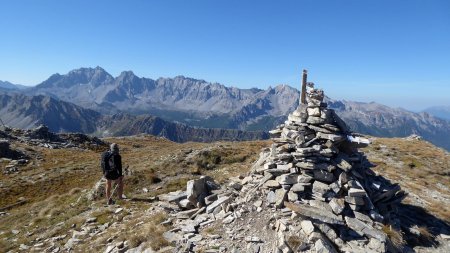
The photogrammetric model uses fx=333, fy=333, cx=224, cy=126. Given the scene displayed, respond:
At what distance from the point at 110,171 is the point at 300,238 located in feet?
45.8

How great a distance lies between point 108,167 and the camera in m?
23.2

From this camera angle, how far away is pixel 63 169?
39.5m

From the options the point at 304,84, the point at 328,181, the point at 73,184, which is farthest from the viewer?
the point at 73,184

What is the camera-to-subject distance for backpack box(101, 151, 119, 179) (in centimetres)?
2311

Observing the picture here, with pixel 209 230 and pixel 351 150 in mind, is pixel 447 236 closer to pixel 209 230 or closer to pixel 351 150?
pixel 351 150

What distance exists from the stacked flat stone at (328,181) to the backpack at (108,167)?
32.8 ft

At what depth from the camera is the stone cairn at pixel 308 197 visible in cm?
1580

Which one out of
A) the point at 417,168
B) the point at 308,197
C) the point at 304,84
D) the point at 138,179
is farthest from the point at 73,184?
the point at 417,168

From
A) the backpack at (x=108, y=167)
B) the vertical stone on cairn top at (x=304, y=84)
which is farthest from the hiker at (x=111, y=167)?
the vertical stone on cairn top at (x=304, y=84)

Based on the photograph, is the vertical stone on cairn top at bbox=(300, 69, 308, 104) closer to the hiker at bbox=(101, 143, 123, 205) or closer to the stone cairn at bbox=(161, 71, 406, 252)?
the stone cairn at bbox=(161, 71, 406, 252)

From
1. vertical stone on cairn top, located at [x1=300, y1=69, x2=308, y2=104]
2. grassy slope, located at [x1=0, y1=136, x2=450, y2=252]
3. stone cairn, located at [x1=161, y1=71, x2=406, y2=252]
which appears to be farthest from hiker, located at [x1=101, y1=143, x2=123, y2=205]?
vertical stone on cairn top, located at [x1=300, y1=69, x2=308, y2=104]

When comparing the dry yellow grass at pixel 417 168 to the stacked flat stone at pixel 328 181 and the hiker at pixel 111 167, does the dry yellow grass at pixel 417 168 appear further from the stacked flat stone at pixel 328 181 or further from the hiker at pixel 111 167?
the hiker at pixel 111 167

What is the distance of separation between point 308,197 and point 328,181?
1541 mm

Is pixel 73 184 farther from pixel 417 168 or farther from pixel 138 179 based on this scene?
pixel 417 168
